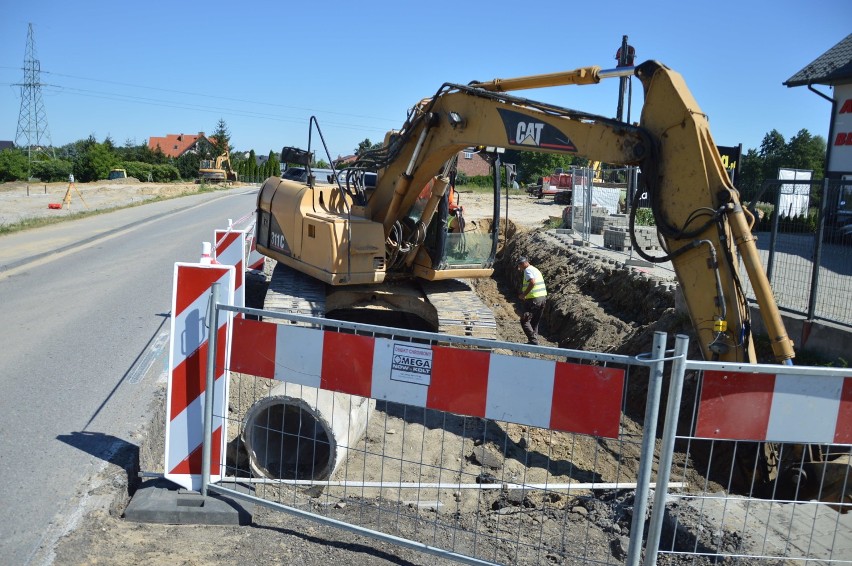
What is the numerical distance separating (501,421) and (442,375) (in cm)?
52

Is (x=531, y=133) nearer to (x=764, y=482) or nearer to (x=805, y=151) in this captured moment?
(x=764, y=482)

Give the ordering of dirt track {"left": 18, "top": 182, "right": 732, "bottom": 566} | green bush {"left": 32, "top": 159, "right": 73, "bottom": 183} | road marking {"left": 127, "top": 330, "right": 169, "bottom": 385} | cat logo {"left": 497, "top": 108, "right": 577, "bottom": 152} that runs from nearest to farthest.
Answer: dirt track {"left": 18, "top": 182, "right": 732, "bottom": 566}, road marking {"left": 127, "top": 330, "right": 169, "bottom": 385}, cat logo {"left": 497, "top": 108, "right": 577, "bottom": 152}, green bush {"left": 32, "top": 159, "right": 73, "bottom": 183}

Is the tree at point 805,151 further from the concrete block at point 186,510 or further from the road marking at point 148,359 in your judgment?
the concrete block at point 186,510

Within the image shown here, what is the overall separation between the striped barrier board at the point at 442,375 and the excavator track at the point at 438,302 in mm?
4676

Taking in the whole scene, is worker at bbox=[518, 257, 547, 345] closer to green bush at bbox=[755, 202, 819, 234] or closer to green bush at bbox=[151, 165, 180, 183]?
green bush at bbox=[755, 202, 819, 234]

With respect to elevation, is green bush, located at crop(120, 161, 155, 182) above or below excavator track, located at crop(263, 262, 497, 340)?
above

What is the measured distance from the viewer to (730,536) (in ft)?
15.6

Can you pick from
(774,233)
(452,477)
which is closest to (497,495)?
(452,477)

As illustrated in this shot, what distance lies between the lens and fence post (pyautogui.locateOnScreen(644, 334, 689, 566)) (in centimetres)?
339

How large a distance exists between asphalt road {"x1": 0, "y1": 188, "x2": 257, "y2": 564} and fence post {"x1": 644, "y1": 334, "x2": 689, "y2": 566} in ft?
10.3

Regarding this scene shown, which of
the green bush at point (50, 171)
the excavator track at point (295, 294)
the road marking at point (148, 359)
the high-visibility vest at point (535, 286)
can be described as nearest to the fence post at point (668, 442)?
the road marking at point (148, 359)

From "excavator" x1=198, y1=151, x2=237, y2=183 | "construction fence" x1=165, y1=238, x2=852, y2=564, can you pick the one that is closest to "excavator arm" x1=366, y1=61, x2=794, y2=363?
"construction fence" x1=165, y1=238, x2=852, y2=564

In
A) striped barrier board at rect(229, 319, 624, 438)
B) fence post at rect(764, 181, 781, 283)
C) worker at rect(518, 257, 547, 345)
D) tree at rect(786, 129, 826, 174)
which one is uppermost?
tree at rect(786, 129, 826, 174)

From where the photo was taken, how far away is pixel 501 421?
4289mm
